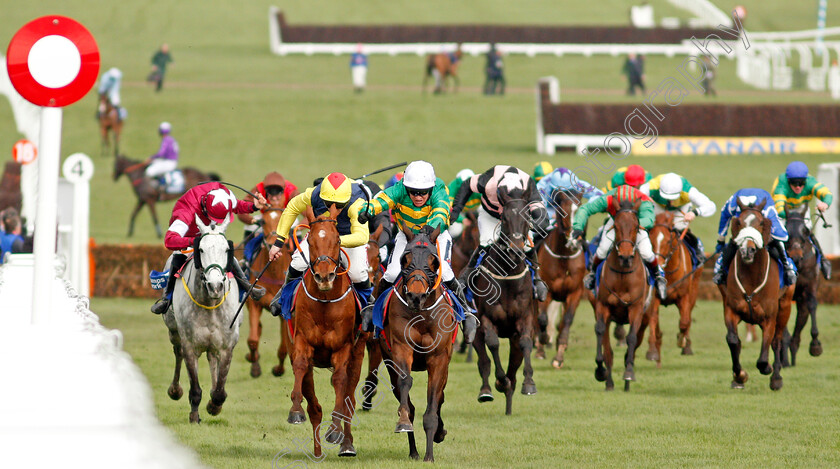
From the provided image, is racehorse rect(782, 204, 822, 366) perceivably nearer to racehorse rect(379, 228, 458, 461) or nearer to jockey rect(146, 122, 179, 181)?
racehorse rect(379, 228, 458, 461)

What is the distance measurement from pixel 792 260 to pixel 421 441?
5145 millimetres

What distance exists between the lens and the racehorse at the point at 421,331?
7.61 metres

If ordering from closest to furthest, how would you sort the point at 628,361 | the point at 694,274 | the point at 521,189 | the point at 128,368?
the point at 128,368 < the point at 521,189 < the point at 628,361 < the point at 694,274

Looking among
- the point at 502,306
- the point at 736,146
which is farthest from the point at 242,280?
the point at 736,146

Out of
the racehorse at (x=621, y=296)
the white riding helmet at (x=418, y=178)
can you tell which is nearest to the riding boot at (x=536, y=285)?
the racehorse at (x=621, y=296)

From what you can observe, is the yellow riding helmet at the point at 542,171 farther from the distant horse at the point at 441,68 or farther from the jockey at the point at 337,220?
the distant horse at the point at 441,68

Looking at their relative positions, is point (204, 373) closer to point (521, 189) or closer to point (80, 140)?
point (521, 189)

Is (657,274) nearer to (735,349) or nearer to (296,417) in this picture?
(735,349)

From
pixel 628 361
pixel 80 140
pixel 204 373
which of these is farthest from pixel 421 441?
pixel 80 140

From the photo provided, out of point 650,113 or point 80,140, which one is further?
point 80,140

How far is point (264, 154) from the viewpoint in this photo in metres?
29.2

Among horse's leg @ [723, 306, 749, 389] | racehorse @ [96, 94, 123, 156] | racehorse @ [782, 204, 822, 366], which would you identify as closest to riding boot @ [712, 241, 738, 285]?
horse's leg @ [723, 306, 749, 389]

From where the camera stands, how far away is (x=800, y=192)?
12.7m

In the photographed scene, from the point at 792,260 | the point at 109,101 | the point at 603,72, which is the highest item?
the point at 603,72
